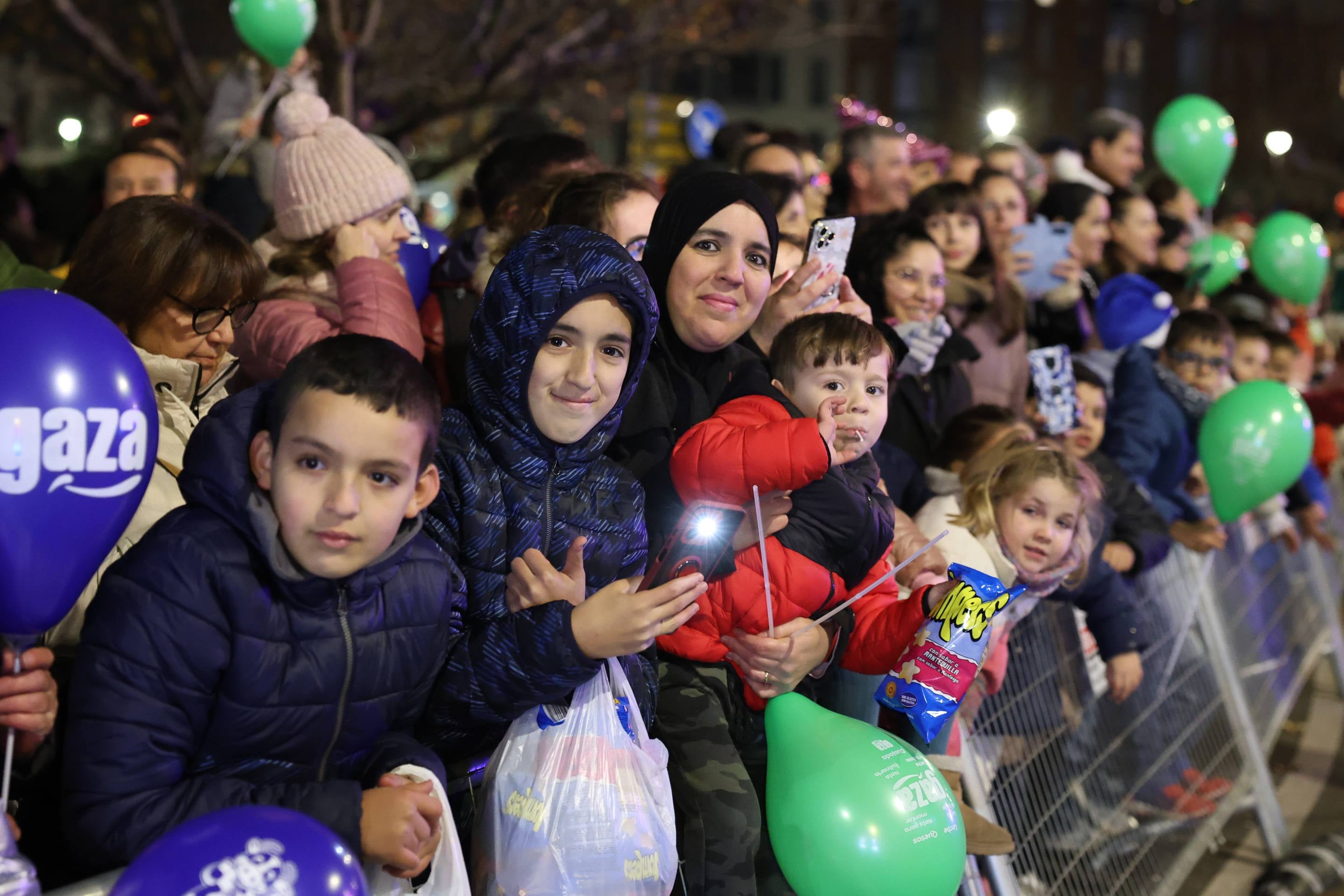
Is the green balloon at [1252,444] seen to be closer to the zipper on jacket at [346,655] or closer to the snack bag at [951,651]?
the snack bag at [951,651]

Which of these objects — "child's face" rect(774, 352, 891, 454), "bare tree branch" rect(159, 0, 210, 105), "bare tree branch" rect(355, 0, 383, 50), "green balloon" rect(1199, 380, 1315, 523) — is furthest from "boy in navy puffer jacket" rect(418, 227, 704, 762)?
"bare tree branch" rect(159, 0, 210, 105)

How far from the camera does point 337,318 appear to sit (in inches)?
146

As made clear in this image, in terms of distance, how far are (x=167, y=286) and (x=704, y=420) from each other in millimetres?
1292

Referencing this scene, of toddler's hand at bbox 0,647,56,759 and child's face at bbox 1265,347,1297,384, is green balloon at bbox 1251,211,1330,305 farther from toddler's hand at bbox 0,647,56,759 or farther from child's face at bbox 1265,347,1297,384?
toddler's hand at bbox 0,647,56,759

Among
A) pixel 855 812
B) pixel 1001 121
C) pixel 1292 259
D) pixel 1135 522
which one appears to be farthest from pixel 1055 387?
pixel 1001 121

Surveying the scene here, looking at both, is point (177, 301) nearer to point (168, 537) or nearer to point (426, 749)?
point (168, 537)

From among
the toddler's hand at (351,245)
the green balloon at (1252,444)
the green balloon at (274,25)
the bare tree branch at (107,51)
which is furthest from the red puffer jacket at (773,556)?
the bare tree branch at (107,51)

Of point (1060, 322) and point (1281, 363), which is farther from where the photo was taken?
point (1281, 363)

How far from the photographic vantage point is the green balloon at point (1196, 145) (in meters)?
9.20

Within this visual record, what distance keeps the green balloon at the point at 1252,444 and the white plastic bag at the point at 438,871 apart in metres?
4.72

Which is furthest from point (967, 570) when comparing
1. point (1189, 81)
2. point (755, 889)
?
point (1189, 81)

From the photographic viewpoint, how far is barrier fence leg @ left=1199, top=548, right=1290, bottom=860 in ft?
19.8

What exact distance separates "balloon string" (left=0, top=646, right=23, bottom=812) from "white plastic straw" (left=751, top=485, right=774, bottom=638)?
4.69 ft

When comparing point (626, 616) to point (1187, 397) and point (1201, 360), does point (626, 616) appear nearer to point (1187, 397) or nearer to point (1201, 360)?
point (1187, 397)
